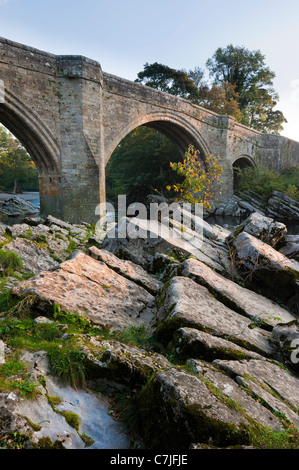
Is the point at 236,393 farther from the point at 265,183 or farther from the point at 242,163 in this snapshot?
the point at 242,163

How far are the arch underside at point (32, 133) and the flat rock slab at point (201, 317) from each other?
927 cm

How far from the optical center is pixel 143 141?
26391mm

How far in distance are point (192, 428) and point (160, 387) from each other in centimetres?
28

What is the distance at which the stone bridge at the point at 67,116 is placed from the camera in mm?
10141

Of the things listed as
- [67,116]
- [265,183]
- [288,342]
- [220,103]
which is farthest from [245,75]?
[288,342]

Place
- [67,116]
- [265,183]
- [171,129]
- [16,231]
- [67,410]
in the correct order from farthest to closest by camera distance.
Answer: [265,183] < [171,129] < [67,116] < [16,231] < [67,410]

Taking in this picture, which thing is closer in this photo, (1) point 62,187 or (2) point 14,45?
(2) point 14,45

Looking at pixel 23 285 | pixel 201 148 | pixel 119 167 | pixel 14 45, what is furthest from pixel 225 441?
pixel 119 167

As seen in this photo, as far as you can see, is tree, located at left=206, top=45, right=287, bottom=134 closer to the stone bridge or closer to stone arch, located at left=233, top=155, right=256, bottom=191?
stone arch, located at left=233, top=155, right=256, bottom=191

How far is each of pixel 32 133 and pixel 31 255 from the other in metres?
6.93

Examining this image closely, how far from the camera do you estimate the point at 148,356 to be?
233 centimetres

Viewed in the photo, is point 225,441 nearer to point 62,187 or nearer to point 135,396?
point 135,396

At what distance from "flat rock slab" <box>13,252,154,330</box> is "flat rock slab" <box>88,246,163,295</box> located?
0.19m

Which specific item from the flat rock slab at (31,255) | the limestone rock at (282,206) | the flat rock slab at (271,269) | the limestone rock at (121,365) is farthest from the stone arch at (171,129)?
the limestone rock at (121,365)
